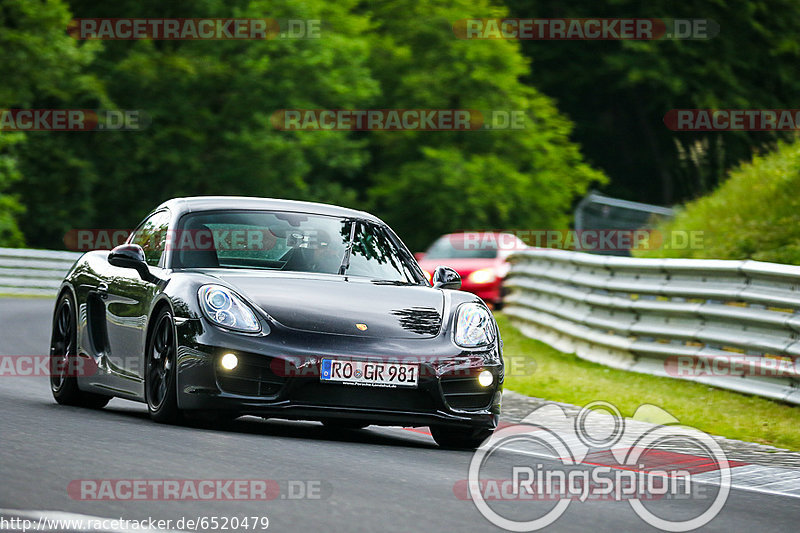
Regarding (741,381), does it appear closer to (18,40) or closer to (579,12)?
(18,40)

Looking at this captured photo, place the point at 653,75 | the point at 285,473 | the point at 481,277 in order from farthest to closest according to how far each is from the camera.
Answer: the point at 653,75 → the point at 481,277 → the point at 285,473

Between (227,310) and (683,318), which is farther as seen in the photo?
(683,318)

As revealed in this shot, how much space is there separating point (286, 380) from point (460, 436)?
1297 millimetres

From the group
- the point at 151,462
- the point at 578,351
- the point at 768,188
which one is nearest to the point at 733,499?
the point at 151,462

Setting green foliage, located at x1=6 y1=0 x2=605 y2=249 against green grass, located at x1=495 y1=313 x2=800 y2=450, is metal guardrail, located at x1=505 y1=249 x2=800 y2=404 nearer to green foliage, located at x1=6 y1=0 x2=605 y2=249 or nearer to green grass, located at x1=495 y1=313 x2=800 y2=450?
green grass, located at x1=495 y1=313 x2=800 y2=450

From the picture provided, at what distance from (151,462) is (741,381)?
651 cm

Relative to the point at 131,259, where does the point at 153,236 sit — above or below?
above

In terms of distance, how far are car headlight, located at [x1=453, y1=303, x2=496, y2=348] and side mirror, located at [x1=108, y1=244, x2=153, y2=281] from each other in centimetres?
186

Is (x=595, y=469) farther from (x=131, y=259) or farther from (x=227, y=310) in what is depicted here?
(x=131, y=259)

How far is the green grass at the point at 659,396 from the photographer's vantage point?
33.9 ft

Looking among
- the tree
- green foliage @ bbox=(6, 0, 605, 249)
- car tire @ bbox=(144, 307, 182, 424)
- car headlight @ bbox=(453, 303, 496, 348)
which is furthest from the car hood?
the tree

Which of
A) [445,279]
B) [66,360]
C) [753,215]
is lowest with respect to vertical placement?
[66,360]

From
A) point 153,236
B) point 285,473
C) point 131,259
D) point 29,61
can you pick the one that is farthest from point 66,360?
point 29,61

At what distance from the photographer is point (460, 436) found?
29.0 ft
